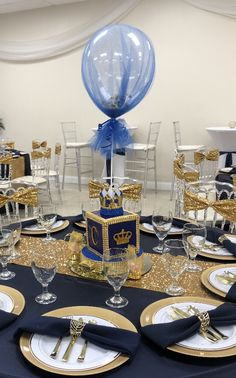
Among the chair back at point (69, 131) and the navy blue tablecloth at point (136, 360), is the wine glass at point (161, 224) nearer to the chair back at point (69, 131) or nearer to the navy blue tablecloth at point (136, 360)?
the navy blue tablecloth at point (136, 360)

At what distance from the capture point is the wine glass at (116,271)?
3.66 feet

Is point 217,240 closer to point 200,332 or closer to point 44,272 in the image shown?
point 200,332

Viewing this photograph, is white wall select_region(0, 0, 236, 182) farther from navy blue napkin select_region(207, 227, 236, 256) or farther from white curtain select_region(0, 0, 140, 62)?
navy blue napkin select_region(207, 227, 236, 256)

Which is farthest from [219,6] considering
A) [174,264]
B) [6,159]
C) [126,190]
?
[174,264]

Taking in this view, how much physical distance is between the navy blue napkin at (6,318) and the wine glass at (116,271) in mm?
282

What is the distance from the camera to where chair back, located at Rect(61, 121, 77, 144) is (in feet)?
21.5

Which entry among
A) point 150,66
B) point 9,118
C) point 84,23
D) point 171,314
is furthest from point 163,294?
point 9,118

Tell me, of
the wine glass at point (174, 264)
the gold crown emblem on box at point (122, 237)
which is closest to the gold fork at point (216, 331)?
the wine glass at point (174, 264)

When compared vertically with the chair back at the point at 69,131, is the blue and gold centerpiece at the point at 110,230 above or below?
below

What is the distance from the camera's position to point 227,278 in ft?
4.20

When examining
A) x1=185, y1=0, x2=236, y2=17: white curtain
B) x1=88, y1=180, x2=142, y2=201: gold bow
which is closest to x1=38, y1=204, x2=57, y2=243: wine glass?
x1=88, y1=180, x2=142, y2=201: gold bow

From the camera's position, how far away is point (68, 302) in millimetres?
1169

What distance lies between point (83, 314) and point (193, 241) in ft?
1.68

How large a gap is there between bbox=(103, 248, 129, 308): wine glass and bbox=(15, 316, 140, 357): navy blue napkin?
0.18 m
